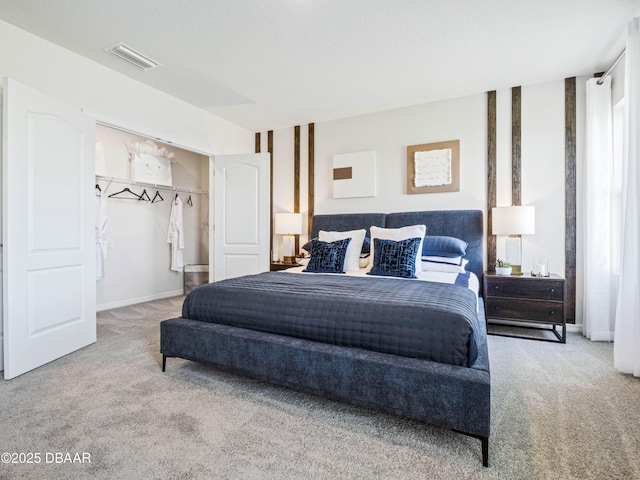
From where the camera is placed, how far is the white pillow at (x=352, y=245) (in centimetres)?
343

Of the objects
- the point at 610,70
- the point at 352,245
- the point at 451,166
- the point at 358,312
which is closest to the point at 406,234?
the point at 352,245

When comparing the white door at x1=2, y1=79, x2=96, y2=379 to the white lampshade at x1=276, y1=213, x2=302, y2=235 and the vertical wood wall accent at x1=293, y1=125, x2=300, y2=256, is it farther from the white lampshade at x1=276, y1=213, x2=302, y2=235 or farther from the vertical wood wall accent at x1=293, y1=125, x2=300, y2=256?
the vertical wood wall accent at x1=293, y1=125, x2=300, y2=256

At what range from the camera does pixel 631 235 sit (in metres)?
2.32

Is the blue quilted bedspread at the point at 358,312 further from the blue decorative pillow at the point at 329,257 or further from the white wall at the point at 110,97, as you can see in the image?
the white wall at the point at 110,97

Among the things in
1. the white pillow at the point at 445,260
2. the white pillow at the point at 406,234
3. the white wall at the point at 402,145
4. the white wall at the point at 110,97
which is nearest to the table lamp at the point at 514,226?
the white wall at the point at 402,145

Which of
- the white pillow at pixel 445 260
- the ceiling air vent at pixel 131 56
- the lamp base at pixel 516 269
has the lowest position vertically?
the lamp base at pixel 516 269

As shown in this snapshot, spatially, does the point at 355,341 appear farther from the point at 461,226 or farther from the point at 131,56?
the point at 131,56

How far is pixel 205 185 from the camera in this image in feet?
19.3

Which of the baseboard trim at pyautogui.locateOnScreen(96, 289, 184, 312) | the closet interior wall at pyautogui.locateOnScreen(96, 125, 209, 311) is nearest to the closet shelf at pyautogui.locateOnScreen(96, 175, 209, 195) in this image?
the closet interior wall at pyautogui.locateOnScreen(96, 125, 209, 311)

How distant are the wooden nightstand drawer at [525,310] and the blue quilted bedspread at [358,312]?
1103 millimetres

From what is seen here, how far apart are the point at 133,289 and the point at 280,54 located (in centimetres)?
379

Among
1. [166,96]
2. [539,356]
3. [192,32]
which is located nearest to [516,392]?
[539,356]

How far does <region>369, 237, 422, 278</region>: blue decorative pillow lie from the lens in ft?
9.54

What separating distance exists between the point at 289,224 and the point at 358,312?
9.08 ft
